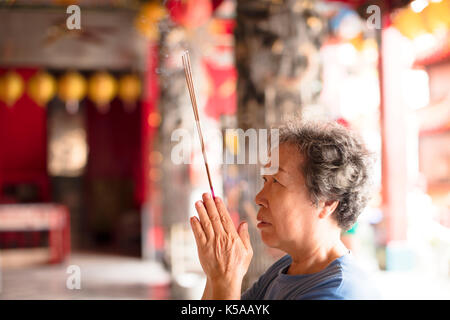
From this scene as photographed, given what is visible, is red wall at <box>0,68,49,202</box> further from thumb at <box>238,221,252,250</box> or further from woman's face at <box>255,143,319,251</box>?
thumb at <box>238,221,252,250</box>

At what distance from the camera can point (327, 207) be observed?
1024 millimetres

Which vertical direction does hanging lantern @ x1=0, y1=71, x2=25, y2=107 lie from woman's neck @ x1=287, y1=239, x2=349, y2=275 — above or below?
above

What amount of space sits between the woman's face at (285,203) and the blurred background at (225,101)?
51 cm

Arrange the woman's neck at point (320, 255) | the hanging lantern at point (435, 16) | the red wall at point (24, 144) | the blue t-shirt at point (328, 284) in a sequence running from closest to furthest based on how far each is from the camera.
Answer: the blue t-shirt at point (328, 284)
the woman's neck at point (320, 255)
the hanging lantern at point (435, 16)
the red wall at point (24, 144)

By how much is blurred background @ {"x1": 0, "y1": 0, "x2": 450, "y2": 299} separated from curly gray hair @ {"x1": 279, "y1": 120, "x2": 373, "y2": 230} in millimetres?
521

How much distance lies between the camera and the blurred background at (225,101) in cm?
202

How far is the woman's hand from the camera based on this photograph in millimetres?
824

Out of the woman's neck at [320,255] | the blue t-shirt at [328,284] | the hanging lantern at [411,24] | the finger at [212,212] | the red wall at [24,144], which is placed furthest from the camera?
the red wall at [24,144]

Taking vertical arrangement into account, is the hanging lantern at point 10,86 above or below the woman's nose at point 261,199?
above

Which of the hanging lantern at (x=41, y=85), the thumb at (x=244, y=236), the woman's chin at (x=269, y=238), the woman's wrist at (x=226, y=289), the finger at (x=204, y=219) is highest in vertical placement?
the hanging lantern at (x=41, y=85)

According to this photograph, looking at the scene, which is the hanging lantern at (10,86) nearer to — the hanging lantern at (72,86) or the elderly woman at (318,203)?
the hanging lantern at (72,86)

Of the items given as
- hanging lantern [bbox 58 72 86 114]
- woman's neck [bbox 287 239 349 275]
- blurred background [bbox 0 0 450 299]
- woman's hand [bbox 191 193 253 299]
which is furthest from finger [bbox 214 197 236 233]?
hanging lantern [bbox 58 72 86 114]

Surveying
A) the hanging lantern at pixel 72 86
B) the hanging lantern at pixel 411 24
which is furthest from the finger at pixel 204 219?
the hanging lantern at pixel 72 86
